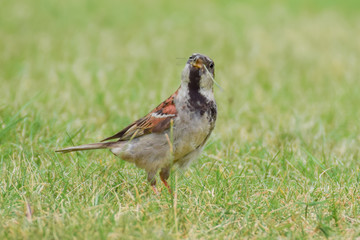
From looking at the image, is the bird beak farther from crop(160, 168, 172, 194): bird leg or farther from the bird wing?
crop(160, 168, 172, 194): bird leg

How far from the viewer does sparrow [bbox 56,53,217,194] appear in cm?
393

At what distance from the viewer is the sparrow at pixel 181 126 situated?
393 cm

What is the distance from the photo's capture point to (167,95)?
7.13 m

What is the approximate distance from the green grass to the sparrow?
19 cm

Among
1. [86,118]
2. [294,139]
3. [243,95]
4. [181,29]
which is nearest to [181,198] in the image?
[294,139]

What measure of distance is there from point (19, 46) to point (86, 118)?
375 cm

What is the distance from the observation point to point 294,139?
18.4ft

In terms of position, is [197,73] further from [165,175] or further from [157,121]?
[165,175]

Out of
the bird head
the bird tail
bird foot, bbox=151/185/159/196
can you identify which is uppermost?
the bird head

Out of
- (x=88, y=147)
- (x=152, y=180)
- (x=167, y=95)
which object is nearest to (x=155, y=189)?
(x=152, y=180)

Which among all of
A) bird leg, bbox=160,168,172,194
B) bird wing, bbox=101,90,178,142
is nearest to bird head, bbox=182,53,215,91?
bird wing, bbox=101,90,178,142

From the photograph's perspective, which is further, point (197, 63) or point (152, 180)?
point (152, 180)

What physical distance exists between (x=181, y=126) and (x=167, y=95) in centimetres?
322

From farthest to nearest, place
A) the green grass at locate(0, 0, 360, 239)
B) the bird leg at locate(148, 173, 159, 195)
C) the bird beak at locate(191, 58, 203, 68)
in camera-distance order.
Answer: the bird leg at locate(148, 173, 159, 195) < the bird beak at locate(191, 58, 203, 68) < the green grass at locate(0, 0, 360, 239)
